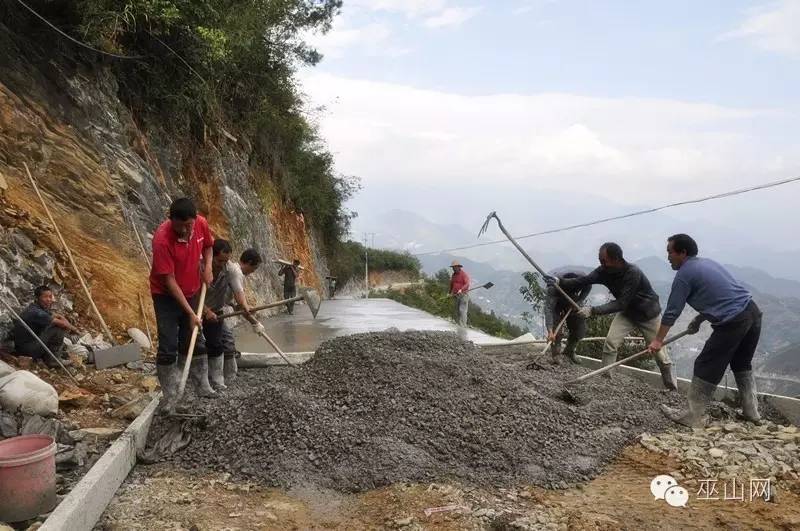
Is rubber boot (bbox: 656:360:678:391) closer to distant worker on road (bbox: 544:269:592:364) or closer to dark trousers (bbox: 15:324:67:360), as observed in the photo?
distant worker on road (bbox: 544:269:592:364)

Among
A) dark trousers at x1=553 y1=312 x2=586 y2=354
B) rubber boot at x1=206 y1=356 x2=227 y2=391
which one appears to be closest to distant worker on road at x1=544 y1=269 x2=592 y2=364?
dark trousers at x1=553 y1=312 x2=586 y2=354

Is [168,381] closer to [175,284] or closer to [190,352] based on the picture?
[190,352]

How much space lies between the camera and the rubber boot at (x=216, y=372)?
5168mm

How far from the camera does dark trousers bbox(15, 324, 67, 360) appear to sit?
5.09 meters

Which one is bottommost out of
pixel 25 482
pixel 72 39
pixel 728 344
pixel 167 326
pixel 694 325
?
pixel 25 482

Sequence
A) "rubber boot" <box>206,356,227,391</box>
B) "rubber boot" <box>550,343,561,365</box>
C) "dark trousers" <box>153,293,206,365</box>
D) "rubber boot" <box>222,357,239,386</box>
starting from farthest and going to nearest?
1. "rubber boot" <box>550,343,561,365</box>
2. "rubber boot" <box>222,357,239,386</box>
3. "rubber boot" <box>206,356,227,391</box>
4. "dark trousers" <box>153,293,206,365</box>

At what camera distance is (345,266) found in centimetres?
3206

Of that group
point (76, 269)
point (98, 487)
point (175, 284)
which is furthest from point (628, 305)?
point (76, 269)

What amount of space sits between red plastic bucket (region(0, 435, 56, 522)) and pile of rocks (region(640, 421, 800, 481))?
3690mm

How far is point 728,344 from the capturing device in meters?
4.40

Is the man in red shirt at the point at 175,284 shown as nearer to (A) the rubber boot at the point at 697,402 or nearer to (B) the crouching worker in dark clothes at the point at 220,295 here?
(B) the crouching worker in dark clothes at the point at 220,295

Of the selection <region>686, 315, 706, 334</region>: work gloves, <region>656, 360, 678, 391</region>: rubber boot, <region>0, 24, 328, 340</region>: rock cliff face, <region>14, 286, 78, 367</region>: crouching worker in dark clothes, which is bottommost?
<region>656, 360, 678, 391</region>: rubber boot

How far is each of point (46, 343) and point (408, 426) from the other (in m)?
3.48

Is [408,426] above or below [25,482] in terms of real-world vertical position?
below
